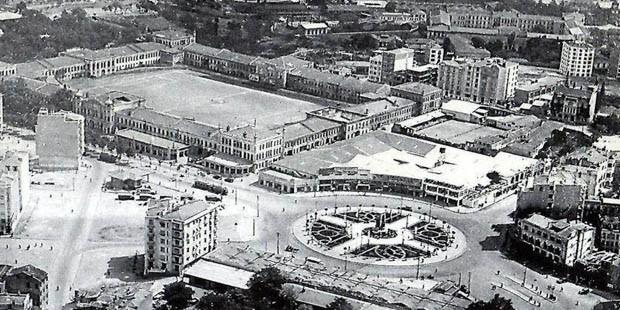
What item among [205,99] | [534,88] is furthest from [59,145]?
[534,88]

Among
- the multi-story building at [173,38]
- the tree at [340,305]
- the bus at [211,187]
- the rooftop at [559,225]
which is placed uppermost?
the multi-story building at [173,38]

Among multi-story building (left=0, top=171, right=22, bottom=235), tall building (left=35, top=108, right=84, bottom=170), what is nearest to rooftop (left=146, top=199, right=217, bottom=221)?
multi-story building (left=0, top=171, right=22, bottom=235)

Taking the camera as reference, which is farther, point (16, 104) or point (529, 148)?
point (16, 104)

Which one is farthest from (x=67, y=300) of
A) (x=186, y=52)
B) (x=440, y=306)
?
(x=186, y=52)

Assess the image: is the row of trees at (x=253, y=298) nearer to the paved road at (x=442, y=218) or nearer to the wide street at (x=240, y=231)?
the wide street at (x=240, y=231)

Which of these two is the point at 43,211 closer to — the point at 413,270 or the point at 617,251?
the point at 413,270

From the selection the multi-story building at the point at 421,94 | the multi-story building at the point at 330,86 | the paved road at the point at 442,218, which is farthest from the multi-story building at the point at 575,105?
the paved road at the point at 442,218
